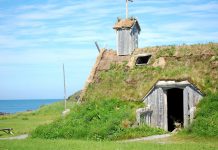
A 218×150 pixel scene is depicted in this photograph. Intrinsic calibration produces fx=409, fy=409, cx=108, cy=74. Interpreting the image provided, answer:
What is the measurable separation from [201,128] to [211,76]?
5.68 meters

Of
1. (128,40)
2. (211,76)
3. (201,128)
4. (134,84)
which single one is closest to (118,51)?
(128,40)

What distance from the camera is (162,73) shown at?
3222cm

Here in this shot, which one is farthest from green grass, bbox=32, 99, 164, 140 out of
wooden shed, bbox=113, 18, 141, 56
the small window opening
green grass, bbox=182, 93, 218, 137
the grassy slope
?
wooden shed, bbox=113, 18, 141, 56

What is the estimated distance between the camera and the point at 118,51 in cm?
3822

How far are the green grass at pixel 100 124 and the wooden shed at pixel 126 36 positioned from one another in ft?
23.4

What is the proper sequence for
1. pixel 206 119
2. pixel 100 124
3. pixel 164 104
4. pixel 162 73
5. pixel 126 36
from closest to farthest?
pixel 206 119 < pixel 100 124 < pixel 164 104 < pixel 162 73 < pixel 126 36

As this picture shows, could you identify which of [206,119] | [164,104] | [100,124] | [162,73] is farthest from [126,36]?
[206,119]

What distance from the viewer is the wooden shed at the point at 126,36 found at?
1491 inches

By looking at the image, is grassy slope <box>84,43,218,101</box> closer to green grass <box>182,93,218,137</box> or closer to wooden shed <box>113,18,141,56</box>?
green grass <box>182,93,218,137</box>

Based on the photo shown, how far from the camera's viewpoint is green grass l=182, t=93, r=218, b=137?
25.4 metres

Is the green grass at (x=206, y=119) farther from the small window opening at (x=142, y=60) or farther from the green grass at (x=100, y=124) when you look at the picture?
the small window opening at (x=142, y=60)

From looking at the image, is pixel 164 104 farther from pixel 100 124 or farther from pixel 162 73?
pixel 100 124

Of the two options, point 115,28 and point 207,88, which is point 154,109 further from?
point 115,28

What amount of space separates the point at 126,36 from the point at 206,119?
1438 cm
